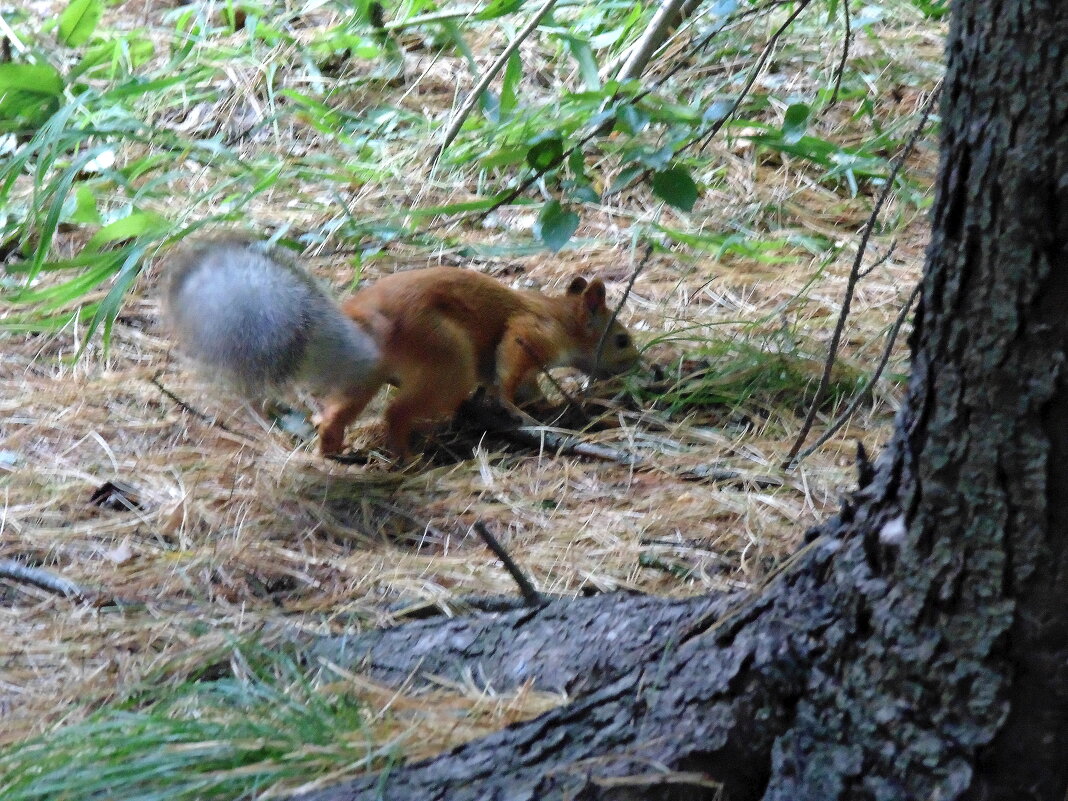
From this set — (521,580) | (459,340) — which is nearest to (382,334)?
(459,340)

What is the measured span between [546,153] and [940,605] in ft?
4.60

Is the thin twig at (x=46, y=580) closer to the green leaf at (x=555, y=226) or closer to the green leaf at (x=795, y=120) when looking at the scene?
the green leaf at (x=555, y=226)

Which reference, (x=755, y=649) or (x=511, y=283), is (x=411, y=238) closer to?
(x=511, y=283)

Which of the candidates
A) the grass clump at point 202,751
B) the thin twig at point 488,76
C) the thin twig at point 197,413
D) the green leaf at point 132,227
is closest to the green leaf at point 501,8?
the thin twig at point 488,76

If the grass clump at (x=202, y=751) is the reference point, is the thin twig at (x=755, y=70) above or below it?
above

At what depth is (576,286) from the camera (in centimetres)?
360

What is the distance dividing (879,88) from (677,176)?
2.73 m

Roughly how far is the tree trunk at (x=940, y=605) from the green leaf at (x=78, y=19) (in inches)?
144

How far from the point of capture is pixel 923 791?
1.24m

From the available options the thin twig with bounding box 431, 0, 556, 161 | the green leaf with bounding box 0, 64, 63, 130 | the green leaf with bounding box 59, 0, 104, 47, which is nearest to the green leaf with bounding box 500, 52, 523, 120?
the thin twig with bounding box 431, 0, 556, 161

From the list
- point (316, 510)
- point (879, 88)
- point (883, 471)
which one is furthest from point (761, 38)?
point (883, 471)

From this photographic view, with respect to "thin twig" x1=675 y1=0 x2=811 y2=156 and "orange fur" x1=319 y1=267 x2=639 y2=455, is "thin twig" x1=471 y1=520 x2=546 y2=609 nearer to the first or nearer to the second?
"thin twig" x1=675 y1=0 x2=811 y2=156

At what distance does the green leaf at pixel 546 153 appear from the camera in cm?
232

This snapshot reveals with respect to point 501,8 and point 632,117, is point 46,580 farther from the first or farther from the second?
point 501,8
